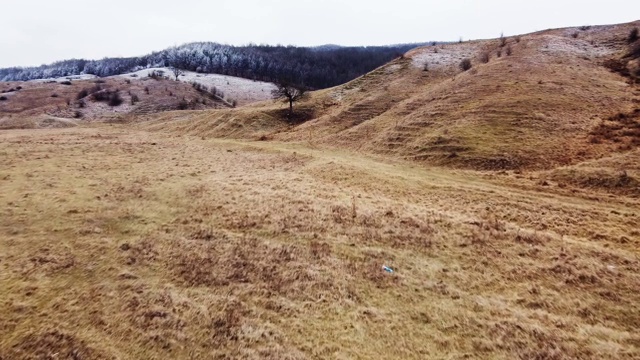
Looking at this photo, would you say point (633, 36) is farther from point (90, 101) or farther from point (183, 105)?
point (90, 101)

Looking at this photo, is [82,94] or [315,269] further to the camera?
[82,94]

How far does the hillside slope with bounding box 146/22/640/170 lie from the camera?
25.9 meters

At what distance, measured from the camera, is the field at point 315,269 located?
31.6 ft

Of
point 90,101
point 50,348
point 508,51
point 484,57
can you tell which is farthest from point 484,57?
point 90,101

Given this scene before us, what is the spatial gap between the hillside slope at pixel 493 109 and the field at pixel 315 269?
5348 millimetres

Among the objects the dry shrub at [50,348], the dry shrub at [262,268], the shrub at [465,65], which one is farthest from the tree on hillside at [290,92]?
the dry shrub at [50,348]

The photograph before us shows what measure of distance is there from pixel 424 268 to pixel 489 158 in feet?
51.9

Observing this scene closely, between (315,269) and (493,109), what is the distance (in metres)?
26.4

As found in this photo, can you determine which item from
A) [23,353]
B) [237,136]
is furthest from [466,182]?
[237,136]

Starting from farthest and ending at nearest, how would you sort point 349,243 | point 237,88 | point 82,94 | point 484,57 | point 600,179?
1. point 237,88
2. point 82,94
3. point 484,57
4. point 600,179
5. point 349,243

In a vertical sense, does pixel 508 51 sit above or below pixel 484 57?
above

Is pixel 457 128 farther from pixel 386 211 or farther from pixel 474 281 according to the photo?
pixel 474 281

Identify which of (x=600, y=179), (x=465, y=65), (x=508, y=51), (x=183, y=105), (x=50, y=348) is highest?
(x=508, y=51)

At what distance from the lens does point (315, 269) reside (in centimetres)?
1302
